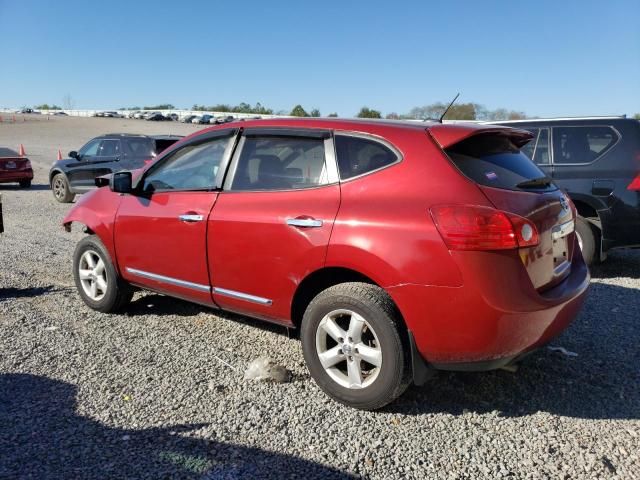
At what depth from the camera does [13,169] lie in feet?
56.1

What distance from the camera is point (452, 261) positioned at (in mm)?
3014

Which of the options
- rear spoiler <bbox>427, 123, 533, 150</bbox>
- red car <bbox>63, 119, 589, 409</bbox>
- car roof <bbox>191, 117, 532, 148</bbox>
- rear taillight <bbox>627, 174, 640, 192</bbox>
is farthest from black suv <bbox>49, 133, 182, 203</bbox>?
rear spoiler <bbox>427, 123, 533, 150</bbox>

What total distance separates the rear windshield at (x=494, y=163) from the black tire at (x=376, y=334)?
34.9 inches

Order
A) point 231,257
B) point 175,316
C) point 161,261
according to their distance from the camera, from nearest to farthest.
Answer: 1. point 231,257
2. point 161,261
3. point 175,316

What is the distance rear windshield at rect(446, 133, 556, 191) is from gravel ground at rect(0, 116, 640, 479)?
4.58 feet

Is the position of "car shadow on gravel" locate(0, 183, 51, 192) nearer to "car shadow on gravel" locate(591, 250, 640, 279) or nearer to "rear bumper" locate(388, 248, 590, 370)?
"car shadow on gravel" locate(591, 250, 640, 279)

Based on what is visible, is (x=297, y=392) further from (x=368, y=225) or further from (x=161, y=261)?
(x=161, y=261)

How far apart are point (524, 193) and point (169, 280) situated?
2.77 m

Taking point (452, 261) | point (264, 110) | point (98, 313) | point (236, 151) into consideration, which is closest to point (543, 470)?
point (452, 261)

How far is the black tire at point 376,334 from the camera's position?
3.22 m

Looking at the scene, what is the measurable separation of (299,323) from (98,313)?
7.45 ft

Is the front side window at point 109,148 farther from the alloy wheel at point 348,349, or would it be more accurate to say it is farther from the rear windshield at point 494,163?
the rear windshield at point 494,163

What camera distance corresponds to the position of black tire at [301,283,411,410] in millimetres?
3219

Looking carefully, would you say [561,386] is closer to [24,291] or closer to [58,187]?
[24,291]
